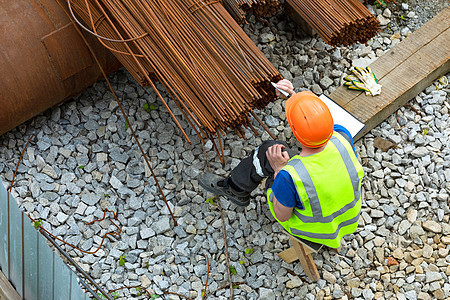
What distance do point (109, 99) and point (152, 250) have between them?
5.59 ft

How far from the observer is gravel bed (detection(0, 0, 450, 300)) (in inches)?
191

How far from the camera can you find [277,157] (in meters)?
4.06

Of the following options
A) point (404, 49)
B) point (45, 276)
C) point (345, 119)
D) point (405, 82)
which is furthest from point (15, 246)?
point (404, 49)

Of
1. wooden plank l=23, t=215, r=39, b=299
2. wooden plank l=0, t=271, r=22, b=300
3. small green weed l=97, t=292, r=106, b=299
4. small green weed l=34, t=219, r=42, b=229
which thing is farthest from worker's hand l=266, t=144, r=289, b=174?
small green weed l=34, t=219, r=42, b=229

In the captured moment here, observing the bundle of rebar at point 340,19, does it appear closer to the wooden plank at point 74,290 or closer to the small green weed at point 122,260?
the small green weed at point 122,260

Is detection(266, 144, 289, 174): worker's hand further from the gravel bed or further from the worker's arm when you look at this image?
the gravel bed

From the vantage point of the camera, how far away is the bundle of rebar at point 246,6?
5.01 meters

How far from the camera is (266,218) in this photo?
5145mm

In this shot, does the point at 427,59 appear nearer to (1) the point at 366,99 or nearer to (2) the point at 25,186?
(1) the point at 366,99

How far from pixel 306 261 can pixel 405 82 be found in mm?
2230

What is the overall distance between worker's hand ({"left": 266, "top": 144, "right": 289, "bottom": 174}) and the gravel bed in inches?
44.8

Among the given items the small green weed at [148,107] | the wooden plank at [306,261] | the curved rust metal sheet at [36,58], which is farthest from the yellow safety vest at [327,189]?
the curved rust metal sheet at [36,58]

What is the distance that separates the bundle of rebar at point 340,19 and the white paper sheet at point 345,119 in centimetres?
60

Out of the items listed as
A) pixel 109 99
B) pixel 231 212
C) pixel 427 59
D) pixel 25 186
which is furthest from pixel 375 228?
pixel 25 186
